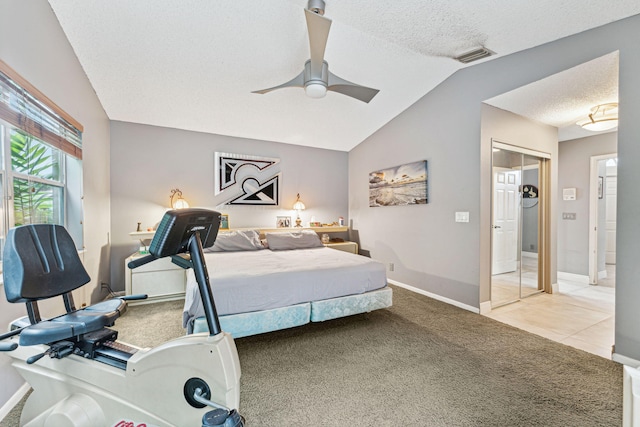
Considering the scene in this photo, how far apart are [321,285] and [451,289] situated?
1890 millimetres

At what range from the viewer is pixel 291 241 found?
417 cm

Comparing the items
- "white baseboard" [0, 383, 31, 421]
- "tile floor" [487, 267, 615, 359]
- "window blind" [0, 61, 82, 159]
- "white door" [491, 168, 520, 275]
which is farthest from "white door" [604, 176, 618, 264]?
"white baseboard" [0, 383, 31, 421]

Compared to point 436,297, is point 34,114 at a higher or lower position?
higher

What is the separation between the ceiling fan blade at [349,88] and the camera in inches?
103

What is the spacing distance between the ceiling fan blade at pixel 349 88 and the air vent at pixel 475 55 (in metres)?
1.12

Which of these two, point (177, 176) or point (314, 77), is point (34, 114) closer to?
point (314, 77)

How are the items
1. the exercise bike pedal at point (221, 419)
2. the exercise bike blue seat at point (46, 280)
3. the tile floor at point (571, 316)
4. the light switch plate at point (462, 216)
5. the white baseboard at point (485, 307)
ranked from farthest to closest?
the light switch plate at point (462, 216), the white baseboard at point (485, 307), the tile floor at point (571, 316), the exercise bike blue seat at point (46, 280), the exercise bike pedal at point (221, 419)

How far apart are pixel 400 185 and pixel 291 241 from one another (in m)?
1.92

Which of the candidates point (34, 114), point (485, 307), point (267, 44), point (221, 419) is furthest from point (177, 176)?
point (485, 307)

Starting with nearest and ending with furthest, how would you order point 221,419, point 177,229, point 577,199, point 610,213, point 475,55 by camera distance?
point 221,419, point 177,229, point 475,55, point 577,199, point 610,213

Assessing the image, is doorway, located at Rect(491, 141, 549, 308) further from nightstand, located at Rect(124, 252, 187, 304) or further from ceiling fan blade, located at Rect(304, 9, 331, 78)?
nightstand, located at Rect(124, 252, 187, 304)

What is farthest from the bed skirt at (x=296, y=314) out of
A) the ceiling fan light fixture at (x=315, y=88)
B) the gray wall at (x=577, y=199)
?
the gray wall at (x=577, y=199)

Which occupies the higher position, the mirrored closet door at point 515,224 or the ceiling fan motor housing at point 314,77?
the ceiling fan motor housing at point 314,77

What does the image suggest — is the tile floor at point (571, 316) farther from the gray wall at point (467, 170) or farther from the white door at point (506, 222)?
the white door at point (506, 222)
